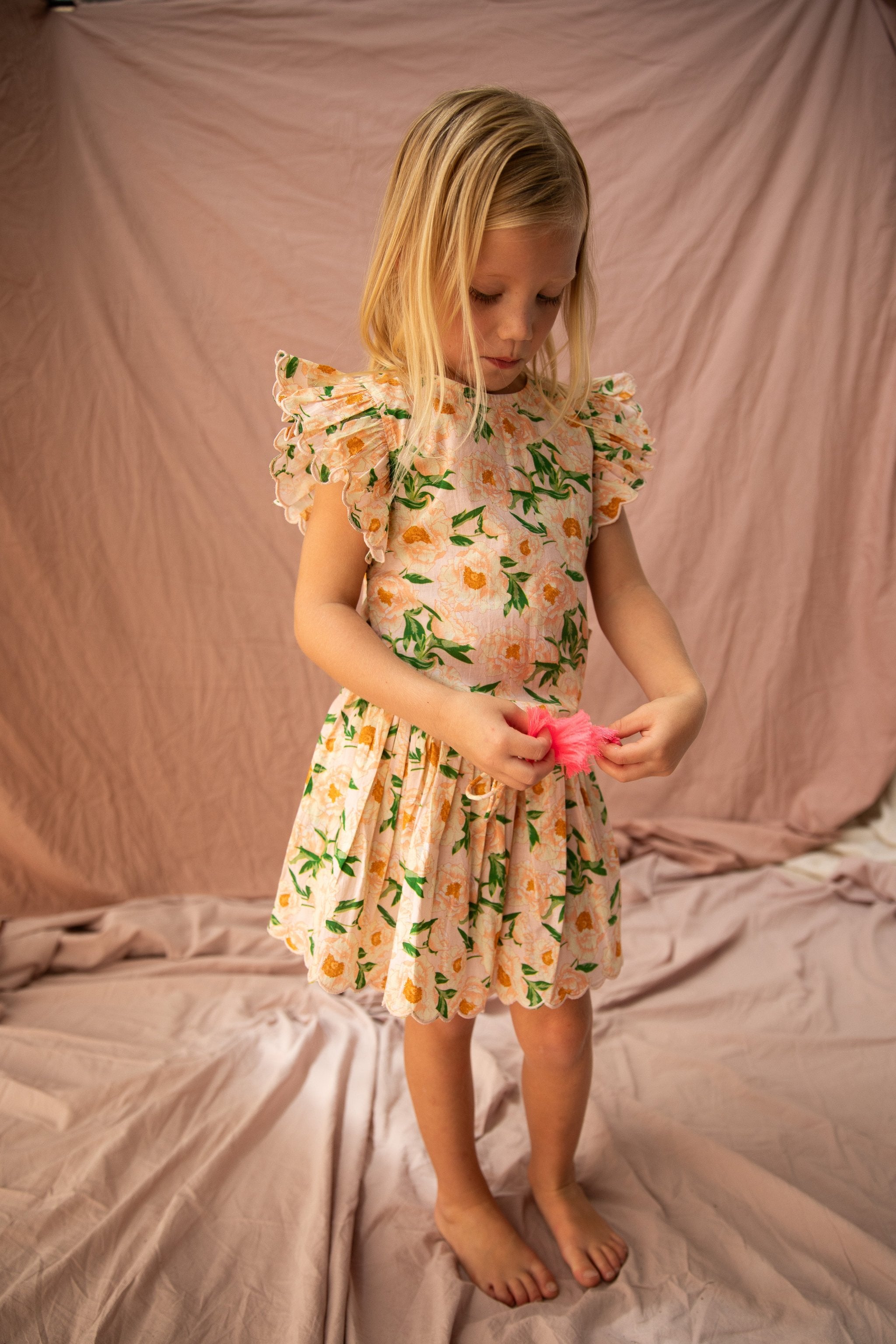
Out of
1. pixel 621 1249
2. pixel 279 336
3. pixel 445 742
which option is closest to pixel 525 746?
pixel 445 742

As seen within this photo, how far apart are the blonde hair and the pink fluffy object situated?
27cm

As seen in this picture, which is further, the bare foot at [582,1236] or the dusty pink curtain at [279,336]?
the dusty pink curtain at [279,336]

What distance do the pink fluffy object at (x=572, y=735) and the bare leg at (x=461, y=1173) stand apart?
0.32m

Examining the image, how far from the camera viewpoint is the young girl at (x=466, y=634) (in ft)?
2.78

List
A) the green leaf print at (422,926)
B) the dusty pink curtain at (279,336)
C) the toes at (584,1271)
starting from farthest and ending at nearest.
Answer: the dusty pink curtain at (279,336) → the toes at (584,1271) → the green leaf print at (422,926)

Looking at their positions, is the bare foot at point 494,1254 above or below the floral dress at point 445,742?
below

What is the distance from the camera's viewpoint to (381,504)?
35.7 inches

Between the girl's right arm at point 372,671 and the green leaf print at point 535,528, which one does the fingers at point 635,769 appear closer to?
the girl's right arm at point 372,671

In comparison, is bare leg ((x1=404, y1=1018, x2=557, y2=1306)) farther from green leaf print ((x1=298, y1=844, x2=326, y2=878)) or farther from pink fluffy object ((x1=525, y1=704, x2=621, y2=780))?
pink fluffy object ((x1=525, y1=704, x2=621, y2=780))

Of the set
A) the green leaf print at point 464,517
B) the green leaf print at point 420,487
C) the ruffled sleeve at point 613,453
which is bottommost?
the green leaf print at point 464,517

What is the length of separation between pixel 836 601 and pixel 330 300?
3.40 ft

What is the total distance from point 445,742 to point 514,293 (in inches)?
15.0

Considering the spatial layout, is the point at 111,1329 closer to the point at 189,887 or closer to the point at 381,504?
the point at 381,504

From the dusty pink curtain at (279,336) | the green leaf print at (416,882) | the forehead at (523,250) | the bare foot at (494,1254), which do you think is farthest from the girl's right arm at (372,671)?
the dusty pink curtain at (279,336)
